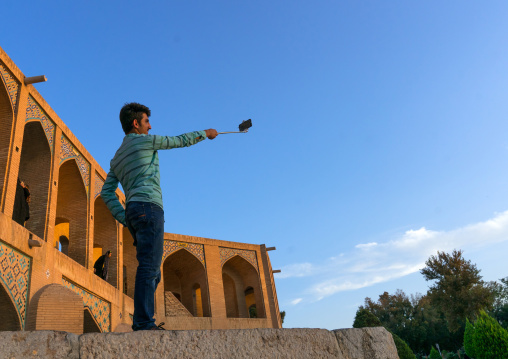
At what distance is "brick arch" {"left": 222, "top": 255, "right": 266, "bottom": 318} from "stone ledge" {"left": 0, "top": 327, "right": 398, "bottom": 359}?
1422 cm

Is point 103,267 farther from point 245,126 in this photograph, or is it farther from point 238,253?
point 245,126

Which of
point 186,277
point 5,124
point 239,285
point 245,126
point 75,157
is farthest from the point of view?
point 239,285

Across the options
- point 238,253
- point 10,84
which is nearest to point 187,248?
point 238,253

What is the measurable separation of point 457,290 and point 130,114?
23.2m

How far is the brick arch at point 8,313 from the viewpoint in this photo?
20.3ft

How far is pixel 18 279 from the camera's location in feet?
21.2

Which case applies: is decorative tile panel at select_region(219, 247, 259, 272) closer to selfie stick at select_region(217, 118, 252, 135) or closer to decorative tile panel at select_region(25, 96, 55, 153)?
decorative tile panel at select_region(25, 96, 55, 153)

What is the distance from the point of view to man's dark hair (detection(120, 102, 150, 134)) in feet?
8.41

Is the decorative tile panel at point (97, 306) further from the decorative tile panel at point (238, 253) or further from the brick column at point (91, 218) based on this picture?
the decorative tile panel at point (238, 253)

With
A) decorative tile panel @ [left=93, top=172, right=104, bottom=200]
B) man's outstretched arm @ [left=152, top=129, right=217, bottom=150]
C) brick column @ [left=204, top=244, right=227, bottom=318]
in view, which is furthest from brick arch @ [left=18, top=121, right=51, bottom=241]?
brick column @ [left=204, top=244, right=227, bottom=318]

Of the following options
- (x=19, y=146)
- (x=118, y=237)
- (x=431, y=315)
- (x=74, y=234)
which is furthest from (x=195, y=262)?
(x=431, y=315)

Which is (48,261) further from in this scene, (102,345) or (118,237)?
(102,345)

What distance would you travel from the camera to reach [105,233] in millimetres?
11578

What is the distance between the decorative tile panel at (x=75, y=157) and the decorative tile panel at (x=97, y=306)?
2291 mm
